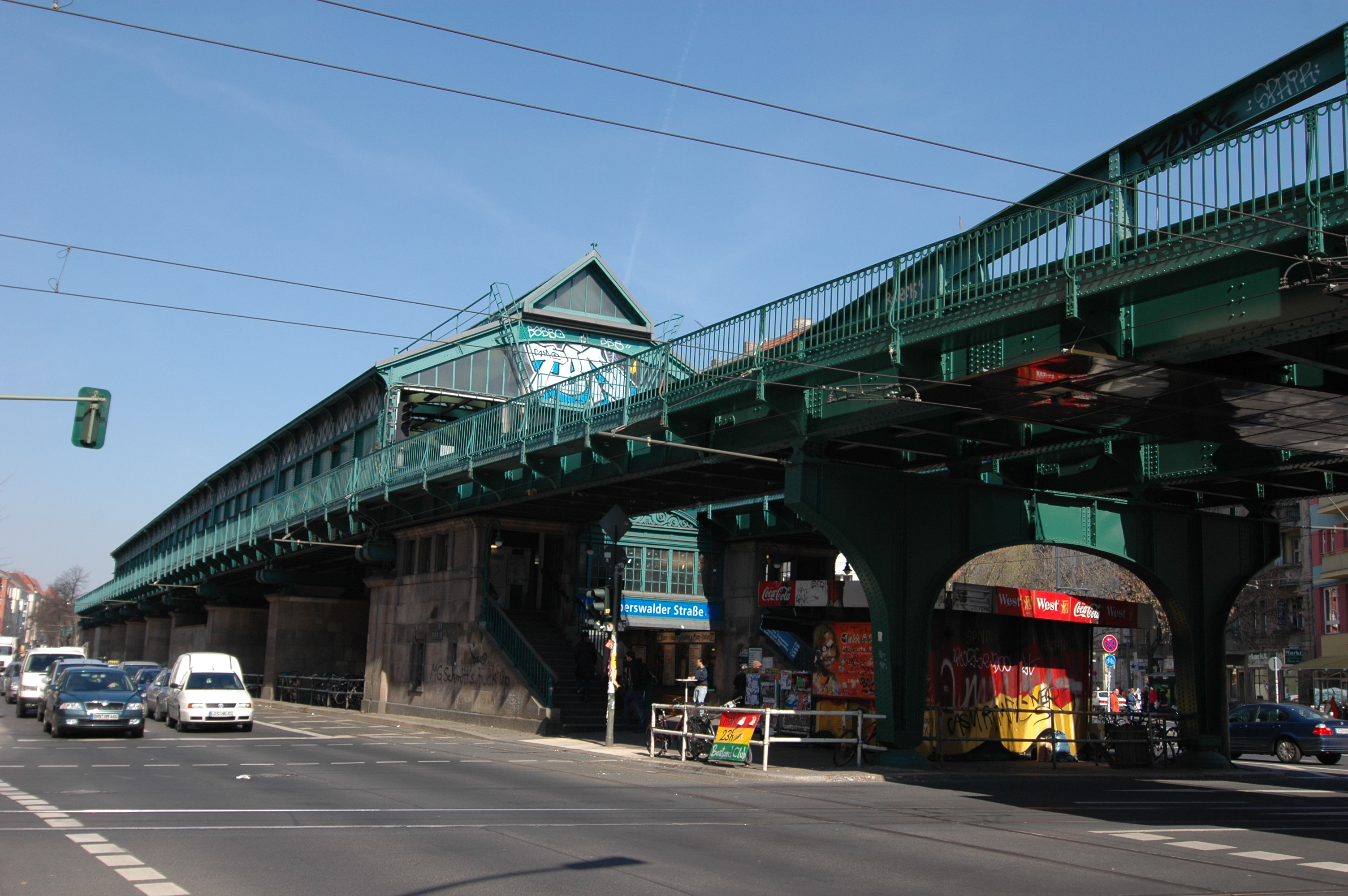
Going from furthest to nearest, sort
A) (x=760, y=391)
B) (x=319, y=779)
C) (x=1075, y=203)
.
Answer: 1. (x=760, y=391)
2. (x=319, y=779)
3. (x=1075, y=203)

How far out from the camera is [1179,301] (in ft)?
47.9

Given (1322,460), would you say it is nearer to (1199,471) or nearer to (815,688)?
(1199,471)

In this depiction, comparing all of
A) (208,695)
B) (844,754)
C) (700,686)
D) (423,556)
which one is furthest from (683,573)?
(844,754)

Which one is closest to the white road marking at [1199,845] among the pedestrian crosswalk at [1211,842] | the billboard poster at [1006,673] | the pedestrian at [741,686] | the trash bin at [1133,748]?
the pedestrian crosswalk at [1211,842]

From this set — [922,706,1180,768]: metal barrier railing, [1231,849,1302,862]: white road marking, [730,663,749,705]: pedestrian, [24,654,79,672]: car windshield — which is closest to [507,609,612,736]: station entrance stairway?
[730,663,749,705]: pedestrian

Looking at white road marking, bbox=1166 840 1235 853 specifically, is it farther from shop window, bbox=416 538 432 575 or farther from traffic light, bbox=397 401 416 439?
traffic light, bbox=397 401 416 439

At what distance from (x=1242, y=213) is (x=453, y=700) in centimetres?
2750

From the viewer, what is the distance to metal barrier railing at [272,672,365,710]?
44381 mm

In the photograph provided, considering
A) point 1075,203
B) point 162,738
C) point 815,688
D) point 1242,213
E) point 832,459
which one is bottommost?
point 162,738

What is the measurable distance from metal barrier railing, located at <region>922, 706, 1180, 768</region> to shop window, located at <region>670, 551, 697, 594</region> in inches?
544

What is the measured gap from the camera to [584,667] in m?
32.0

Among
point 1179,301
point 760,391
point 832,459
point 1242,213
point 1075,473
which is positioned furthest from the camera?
point 1075,473

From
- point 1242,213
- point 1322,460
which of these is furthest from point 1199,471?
point 1242,213

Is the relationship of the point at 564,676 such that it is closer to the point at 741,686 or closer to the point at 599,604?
the point at 741,686
